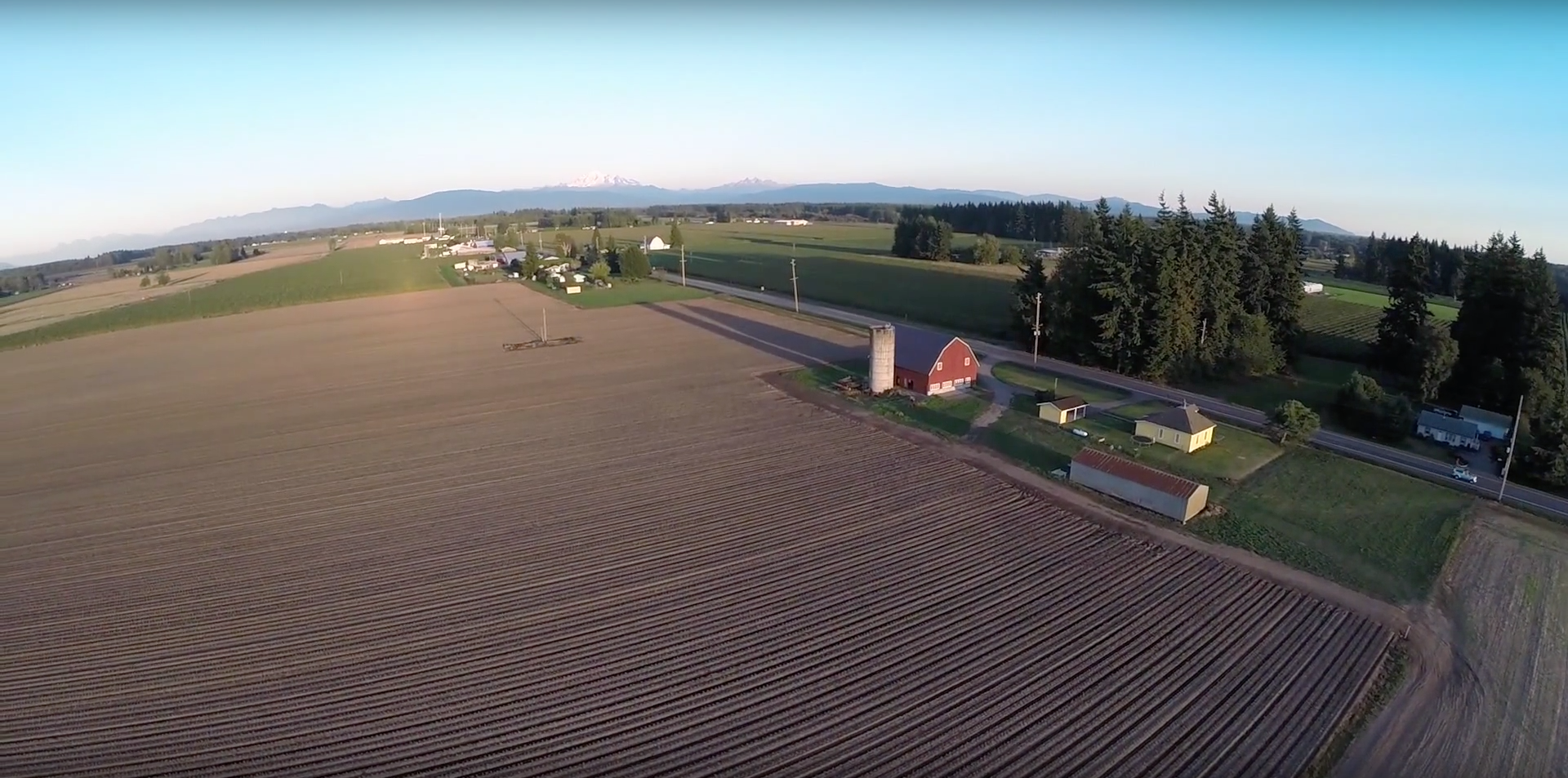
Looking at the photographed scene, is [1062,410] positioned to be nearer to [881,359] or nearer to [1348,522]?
[881,359]

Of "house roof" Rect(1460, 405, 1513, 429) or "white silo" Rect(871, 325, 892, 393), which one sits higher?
"white silo" Rect(871, 325, 892, 393)

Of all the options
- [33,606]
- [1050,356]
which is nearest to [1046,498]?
[1050,356]

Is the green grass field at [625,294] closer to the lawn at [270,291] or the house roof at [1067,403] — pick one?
the lawn at [270,291]

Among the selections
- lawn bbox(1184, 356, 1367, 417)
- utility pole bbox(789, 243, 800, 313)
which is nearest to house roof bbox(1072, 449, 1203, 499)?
lawn bbox(1184, 356, 1367, 417)

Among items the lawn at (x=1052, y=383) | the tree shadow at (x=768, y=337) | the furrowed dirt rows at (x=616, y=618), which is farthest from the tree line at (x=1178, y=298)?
the furrowed dirt rows at (x=616, y=618)

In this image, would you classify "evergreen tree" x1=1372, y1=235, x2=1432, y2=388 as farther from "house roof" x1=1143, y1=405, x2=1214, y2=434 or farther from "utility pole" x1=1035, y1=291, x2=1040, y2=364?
"utility pole" x1=1035, y1=291, x2=1040, y2=364

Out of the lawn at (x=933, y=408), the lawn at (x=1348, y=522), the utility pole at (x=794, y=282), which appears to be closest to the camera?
the lawn at (x=1348, y=522)
